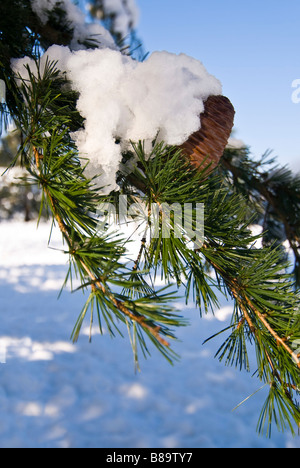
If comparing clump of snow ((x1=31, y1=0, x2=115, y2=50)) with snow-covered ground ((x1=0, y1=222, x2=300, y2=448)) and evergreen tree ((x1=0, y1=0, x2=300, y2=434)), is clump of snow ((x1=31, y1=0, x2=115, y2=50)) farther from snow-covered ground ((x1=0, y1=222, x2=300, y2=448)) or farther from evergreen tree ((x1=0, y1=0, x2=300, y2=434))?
snow-covered ground ((x1=0, y1=222, x2=300, y2=448))

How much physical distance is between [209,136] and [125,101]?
19 cm

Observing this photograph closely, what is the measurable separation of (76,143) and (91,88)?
0.38 ft

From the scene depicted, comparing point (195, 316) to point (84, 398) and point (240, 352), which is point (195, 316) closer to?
point (84, 398)

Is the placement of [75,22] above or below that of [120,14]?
below

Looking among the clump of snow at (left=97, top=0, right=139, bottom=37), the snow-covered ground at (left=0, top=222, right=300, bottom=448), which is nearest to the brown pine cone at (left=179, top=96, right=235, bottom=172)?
the clump of snow at (left=97, top=0, right=139, bottom=37)

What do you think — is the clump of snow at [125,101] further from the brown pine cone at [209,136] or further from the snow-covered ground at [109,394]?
the snow-covered ground at [109,394]

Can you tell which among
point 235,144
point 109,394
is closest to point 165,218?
point 235,144

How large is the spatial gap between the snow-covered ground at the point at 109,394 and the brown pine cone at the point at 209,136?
1813mm

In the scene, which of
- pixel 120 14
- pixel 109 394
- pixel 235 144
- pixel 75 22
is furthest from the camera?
pixel 109 394

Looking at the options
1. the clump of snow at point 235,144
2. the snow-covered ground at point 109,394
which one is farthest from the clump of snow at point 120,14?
the snow-covered ground at point 109,394

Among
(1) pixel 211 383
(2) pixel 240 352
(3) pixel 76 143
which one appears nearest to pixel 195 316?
(1) pixel 211 383

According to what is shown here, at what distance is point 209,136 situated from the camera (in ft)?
2.42

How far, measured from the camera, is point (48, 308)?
3.68 metres

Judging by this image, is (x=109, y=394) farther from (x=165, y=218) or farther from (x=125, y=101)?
(x=125, y=101)
